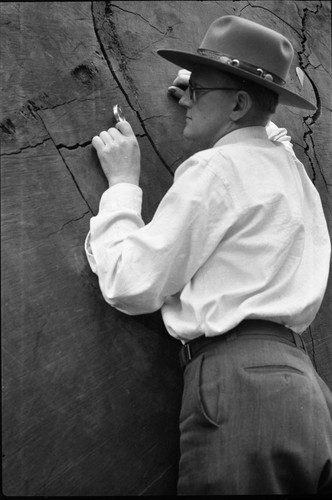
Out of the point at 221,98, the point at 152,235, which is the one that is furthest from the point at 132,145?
the point at 152,235

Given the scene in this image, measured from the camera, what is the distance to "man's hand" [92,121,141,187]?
1941 mm

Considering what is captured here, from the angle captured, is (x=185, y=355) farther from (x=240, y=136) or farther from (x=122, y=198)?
(x=240, y=136)

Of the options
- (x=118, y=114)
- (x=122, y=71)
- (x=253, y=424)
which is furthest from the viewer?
(x=122, y=71)

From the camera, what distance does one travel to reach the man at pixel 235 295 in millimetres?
1621

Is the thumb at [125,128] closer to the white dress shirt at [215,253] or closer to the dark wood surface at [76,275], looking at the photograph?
the dark wood surface at [76,275]

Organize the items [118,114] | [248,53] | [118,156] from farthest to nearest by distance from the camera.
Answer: [118,114], [118,156], [248,53]

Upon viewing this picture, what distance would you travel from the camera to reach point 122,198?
1861mm

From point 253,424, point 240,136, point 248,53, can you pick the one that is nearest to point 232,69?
point 248,53

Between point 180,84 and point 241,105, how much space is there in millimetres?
461

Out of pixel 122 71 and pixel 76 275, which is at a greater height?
pixel 122 71

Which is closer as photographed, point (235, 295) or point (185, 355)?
point (235, 295)

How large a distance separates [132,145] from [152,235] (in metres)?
0.44

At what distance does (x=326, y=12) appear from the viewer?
312cm

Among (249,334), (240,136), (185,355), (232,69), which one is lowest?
(185,355)
